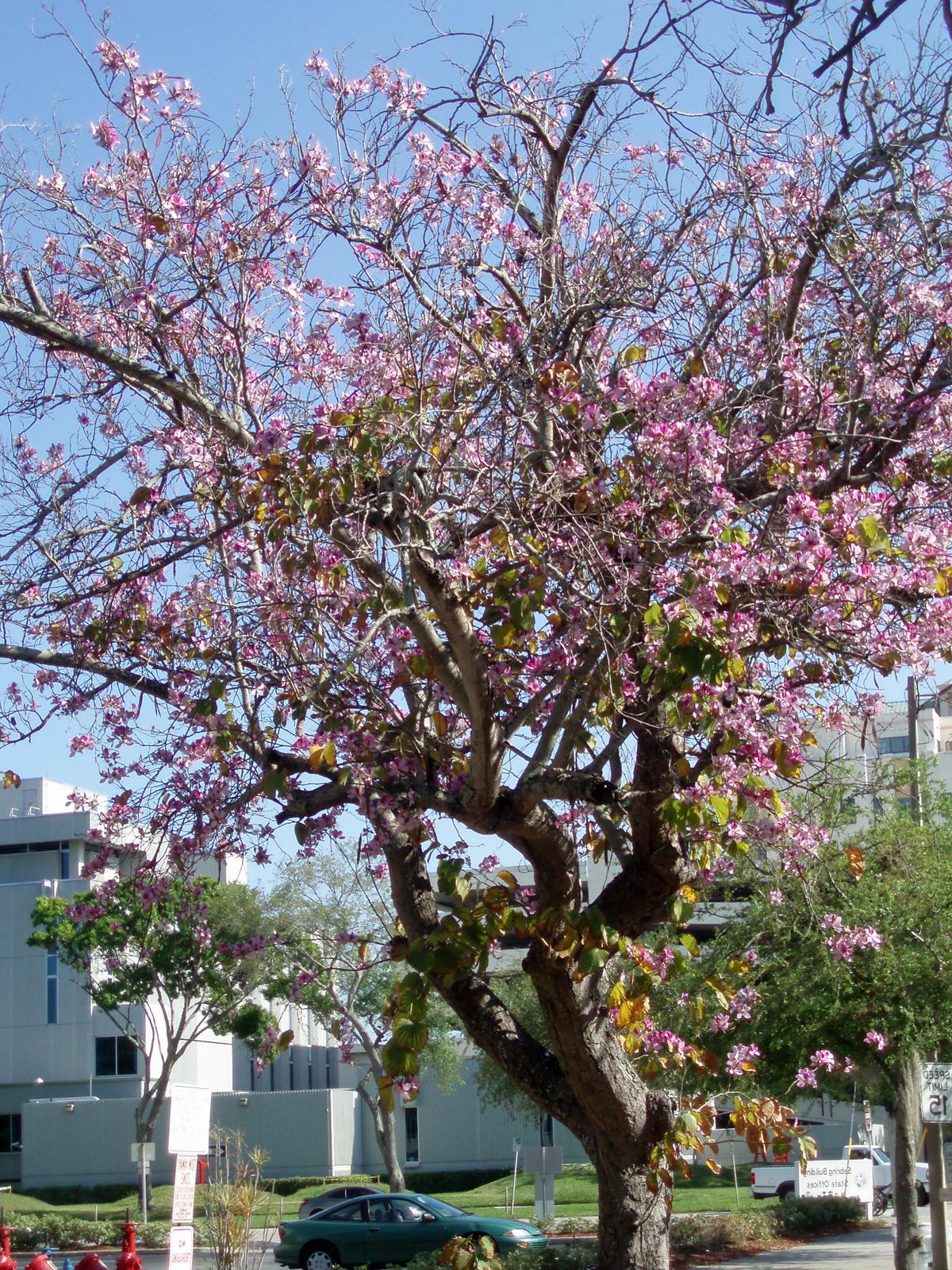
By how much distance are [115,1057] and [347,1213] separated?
2852 centimetres

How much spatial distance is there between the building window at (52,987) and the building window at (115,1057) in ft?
6.19

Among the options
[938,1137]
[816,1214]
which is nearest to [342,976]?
[816,1214]

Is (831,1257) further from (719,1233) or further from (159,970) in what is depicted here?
(159,970)

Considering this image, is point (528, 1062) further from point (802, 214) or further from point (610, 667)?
point (802, 214)

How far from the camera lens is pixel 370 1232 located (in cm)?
2050

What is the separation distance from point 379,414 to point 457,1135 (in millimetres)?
43944

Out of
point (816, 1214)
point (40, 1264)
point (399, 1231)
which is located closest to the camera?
point (40, 1264)

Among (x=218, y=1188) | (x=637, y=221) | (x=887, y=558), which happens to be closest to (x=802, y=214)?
(x=637, y=221)

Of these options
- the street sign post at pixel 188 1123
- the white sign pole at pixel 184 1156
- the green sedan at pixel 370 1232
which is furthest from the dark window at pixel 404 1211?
the street sign post at pixel 188 1123

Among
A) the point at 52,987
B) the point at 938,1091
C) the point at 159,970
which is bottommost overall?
the point at 52,987

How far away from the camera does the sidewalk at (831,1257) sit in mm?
17750

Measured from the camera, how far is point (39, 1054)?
155 feet

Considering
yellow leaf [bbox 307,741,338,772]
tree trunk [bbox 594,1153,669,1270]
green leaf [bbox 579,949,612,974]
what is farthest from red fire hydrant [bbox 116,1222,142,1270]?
yellow leaf [bbox 307,741,338,772]

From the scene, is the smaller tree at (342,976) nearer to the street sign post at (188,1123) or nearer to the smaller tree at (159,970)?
the smaller tree at (159,970)
